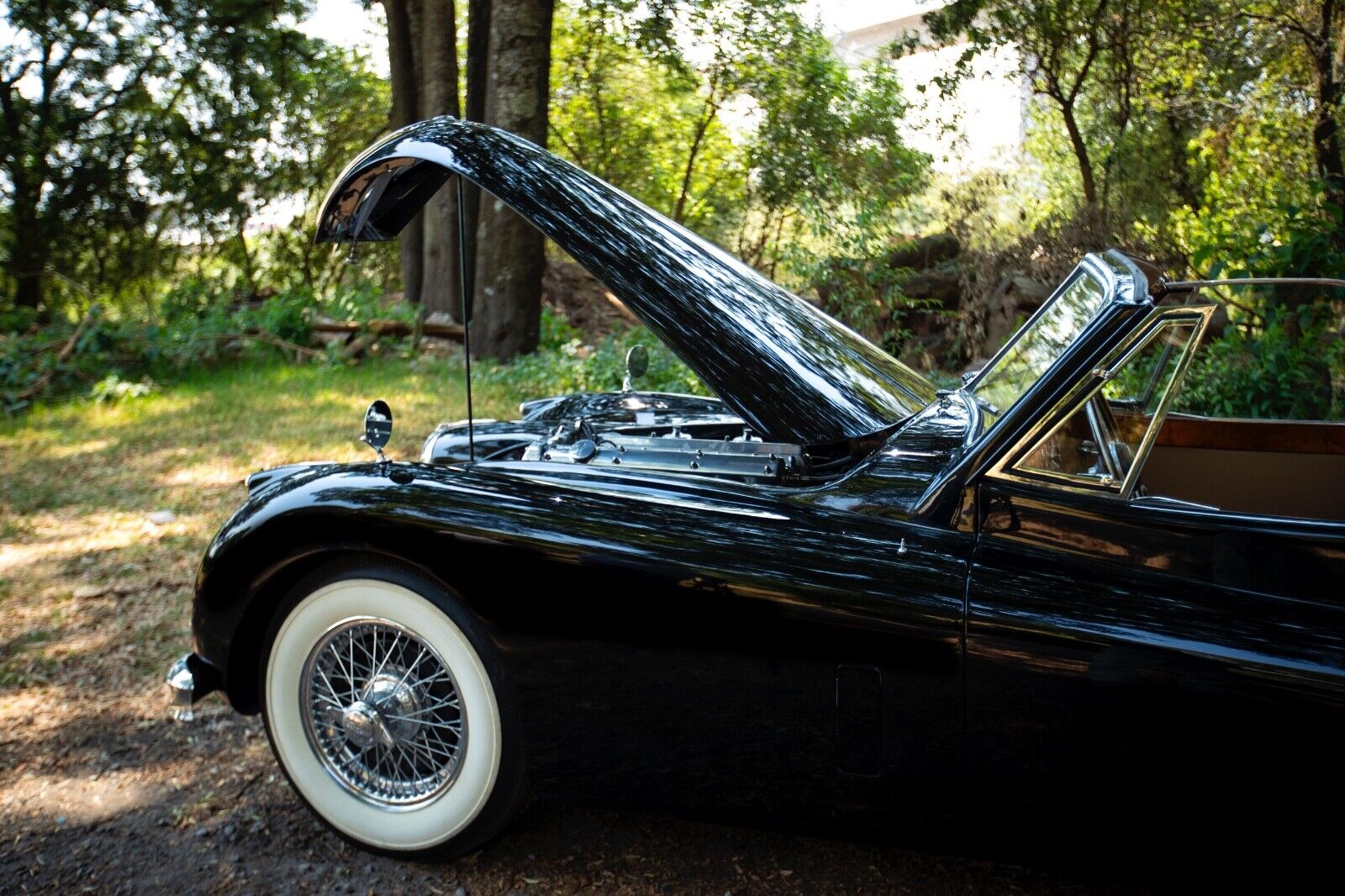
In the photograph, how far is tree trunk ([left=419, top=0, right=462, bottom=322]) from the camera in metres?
10.5

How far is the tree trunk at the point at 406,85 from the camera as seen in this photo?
1130cm

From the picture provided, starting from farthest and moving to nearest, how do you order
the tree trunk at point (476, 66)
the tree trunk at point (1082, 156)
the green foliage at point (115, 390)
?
the tree trunk at point (476, 66), the tree trunk at point (1082, 156), the green foliage at point (115, 390)

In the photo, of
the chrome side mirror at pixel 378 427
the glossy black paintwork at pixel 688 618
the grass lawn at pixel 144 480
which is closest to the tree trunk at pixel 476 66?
the grass lawn at pixel 144 480

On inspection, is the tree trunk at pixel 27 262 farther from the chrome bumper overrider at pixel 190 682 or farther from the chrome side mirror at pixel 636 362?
the chrome bumper overrider at pixel 190 682

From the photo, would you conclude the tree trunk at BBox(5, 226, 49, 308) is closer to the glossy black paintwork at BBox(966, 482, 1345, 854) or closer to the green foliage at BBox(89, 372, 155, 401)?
the green foliage at BBox(89, 372, 155, 401)

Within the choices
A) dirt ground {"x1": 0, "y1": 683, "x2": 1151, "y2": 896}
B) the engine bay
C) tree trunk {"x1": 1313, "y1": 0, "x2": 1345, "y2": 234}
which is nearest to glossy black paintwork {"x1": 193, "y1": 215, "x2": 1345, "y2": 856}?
the engine bay

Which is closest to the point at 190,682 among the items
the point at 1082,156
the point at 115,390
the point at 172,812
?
the point at 172,812

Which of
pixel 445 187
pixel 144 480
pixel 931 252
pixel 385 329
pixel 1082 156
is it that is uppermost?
pixel 1082 156

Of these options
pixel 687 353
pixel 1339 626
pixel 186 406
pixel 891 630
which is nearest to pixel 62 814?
pixel 687 353

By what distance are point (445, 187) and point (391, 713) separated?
882cm

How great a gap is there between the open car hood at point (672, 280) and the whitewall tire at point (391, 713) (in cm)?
78

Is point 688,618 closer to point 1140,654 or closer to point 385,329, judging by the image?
point 1140,654

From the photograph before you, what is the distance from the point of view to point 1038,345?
268cm

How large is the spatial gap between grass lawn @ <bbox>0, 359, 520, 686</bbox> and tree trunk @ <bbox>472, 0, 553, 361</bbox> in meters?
0.55
